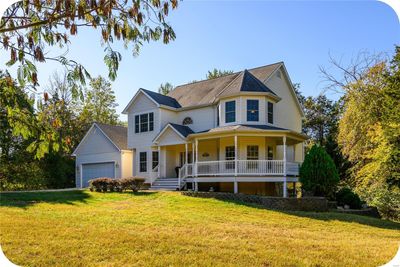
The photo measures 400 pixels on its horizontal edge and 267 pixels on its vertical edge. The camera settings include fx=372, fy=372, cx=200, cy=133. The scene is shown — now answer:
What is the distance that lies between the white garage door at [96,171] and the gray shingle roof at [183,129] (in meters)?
6.72

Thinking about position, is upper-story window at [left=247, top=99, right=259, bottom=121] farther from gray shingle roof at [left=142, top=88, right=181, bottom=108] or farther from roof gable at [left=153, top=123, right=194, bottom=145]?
gray shingle roof at [left=142, top=88, right=181, bottom=108]

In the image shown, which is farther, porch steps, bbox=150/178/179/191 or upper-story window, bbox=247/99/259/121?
porch steps, bbox=150/178/179/191

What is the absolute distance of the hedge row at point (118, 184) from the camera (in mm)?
19609

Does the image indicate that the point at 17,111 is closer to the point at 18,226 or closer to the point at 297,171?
the point at 18,226

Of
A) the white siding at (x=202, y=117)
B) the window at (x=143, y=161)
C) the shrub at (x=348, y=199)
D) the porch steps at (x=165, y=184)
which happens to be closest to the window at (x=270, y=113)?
the white siding at (x=202, y=117)

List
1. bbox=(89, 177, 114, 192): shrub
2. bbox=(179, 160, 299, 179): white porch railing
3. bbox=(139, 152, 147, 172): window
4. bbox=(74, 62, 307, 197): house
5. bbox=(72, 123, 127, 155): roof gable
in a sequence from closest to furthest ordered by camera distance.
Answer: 1. bbox=(179, 160, 299, 179): white porch railing
2. bbox=(74, 62, 307, 197): house
3. bbox=(89, 177, 114, 192): shrub
4. bbox=(139, 152, 147, 172): window
5. bbox=(72, 123, 127, 155): roof gable

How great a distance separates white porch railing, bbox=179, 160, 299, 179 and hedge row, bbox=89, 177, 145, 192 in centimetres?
270

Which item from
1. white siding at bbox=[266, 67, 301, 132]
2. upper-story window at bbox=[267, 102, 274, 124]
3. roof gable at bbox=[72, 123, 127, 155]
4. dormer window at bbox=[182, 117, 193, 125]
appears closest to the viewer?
upper-story window at bbox=[267, 102, 274, 124]

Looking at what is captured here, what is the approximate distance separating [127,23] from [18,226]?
20.5 ft

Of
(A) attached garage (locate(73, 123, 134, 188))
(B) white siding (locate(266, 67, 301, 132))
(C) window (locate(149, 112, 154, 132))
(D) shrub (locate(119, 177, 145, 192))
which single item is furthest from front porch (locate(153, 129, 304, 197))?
(A) attached garage (locate(73, 123, 134, 188))

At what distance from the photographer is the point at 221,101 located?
21.0m

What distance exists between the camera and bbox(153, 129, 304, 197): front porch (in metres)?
18.4

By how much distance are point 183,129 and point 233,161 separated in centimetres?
495

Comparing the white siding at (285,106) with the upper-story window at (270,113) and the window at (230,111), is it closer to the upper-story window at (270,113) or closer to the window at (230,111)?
the upper-story window at (270,113)
